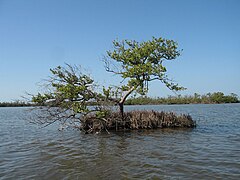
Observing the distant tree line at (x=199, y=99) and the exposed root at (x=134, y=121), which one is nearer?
the exposed root at (x=134, y=121)

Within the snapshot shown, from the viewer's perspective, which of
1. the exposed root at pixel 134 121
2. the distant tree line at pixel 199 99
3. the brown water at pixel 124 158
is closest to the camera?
the brown water at pixel 124 158

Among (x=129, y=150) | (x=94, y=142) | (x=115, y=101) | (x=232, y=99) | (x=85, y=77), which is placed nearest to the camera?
(x=129, y=150)

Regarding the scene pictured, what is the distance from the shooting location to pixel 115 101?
15633 millimetres

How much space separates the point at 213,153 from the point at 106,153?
4.39 meters

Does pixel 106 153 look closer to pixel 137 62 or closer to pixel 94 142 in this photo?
pixel 94 142

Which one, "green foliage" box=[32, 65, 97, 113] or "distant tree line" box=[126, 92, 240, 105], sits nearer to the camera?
"green foliage" box=[32, 65, 97, 113]

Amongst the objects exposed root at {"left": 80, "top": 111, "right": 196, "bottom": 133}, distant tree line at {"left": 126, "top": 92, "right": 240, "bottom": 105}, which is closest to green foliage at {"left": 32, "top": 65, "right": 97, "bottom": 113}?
exposed root at {"left": 80, "top": 111, "right": 196, "bottom": 133}

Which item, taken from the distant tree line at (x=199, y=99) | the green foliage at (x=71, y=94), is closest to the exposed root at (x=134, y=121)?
the green foliage at (x=71, y=94)

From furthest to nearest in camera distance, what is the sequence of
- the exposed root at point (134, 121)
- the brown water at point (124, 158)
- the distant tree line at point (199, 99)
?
the distant tree line at point (199, 99) < the exposed root at point (134, 121) < the brown water at point (124, 158)

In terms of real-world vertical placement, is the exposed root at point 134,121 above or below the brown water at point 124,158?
above

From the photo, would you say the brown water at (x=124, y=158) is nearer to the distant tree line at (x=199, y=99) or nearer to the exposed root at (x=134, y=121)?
the exposed root at (x=134, y=121)

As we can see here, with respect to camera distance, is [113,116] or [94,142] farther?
[113,116]

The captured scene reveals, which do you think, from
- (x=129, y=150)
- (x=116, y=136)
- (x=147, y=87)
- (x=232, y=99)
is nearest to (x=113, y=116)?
(x=116, y=136)

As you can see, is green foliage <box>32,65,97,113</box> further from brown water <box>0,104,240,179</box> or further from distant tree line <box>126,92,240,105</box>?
distant tree line <box>126,92,240,105</box>
